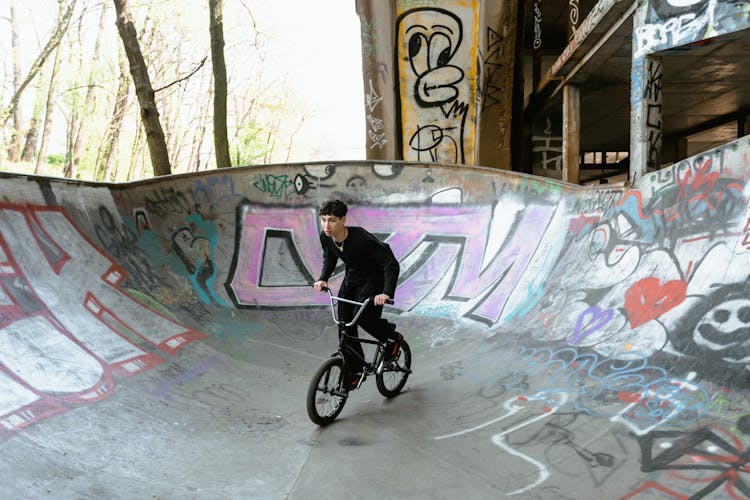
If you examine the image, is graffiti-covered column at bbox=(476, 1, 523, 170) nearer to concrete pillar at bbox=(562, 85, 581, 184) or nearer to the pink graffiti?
concrete pillar at bbox=(562, 85, 581, 184)

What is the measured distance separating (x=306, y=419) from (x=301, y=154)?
46.1m

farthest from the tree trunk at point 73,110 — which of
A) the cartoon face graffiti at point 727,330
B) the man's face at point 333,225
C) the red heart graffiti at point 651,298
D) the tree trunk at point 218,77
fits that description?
the cartoon face graffiti at point 727,330

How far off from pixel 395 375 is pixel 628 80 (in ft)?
32.0

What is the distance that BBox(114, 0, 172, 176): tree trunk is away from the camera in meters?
12.7

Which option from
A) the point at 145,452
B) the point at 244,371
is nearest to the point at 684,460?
the point at 145,452

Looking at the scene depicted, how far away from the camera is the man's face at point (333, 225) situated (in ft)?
17.5

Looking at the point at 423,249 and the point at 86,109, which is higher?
the point at 86,109

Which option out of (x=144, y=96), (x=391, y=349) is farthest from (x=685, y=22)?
(x=144, y=96)

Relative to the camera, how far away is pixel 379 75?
15.1m

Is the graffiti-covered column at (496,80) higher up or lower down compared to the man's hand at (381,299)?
higher up

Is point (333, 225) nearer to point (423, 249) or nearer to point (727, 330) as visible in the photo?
point (727, 330)

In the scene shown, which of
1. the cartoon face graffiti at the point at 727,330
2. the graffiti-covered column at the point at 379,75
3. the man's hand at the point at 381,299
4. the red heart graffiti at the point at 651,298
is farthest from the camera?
the graffiti-covered column at the point at 379,75

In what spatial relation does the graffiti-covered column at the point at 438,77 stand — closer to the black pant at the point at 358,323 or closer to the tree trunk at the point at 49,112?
the black pant at the point at 358,323

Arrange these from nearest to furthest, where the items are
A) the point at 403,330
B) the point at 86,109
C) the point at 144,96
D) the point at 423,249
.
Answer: the point at 403,330
the point at 423,249
the point at 144,96
the point at 86,109
